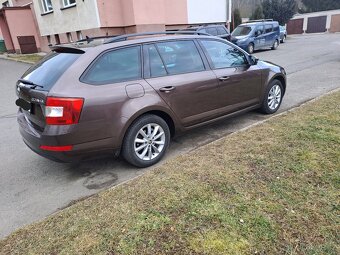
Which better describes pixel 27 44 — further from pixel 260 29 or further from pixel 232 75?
pixel 232 75

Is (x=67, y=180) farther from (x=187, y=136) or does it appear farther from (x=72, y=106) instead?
(x=187, y=136)

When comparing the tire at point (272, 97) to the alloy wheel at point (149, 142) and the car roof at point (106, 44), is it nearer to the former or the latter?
the car roof at point (106, 44)

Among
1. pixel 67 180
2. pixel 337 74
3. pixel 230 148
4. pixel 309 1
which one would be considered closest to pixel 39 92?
pixel 67 180

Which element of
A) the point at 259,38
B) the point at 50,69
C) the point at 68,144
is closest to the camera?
the point at 68,144

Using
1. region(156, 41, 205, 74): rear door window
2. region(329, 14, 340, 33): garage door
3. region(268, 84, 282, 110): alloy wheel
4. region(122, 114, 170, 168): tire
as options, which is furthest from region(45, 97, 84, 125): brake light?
region(329, 14, 340, 33): garage door

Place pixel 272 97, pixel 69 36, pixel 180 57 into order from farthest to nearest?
pixel 69 36, pixel 272 97, pixel 180 57

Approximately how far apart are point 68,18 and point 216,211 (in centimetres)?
1698

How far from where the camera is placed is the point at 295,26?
4034 cm

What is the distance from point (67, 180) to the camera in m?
3.55

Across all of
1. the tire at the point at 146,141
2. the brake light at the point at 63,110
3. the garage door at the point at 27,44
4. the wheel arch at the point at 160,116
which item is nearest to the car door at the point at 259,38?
the wheel arch at the point at 160,116

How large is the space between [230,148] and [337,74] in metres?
6.65

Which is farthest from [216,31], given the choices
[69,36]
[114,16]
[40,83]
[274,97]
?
[40,83]

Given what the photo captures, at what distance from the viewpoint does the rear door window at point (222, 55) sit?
4320 mm

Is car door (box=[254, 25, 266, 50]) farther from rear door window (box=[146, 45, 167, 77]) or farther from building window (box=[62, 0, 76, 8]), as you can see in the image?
rear door window (box=[146, 45, 167, 77])
